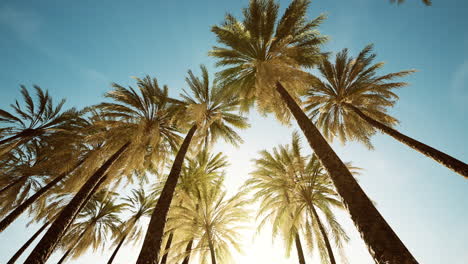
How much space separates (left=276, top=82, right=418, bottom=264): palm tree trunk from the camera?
284 cm

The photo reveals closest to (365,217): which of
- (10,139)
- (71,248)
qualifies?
(10,139)

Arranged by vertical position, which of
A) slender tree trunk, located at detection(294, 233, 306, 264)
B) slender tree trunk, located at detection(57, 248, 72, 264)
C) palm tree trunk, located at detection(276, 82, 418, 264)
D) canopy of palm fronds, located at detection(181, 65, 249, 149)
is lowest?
palm tree trunk, located at detection(276, 82, 418, 264)

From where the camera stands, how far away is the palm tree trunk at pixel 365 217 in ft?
9.33

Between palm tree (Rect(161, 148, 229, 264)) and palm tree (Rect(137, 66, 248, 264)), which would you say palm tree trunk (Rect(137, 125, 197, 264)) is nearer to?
palm tree (Rect(137, 66, 248, 264))

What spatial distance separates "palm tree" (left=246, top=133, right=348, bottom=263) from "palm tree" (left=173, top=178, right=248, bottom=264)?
4.56 ft

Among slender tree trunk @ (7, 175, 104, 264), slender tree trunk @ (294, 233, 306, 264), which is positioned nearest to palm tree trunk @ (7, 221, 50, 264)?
slender tree trunk @ (7, 175, 104, 264)

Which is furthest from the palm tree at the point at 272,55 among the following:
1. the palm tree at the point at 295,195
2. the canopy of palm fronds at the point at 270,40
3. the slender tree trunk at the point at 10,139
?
the slender tree trunk at the point at 10,139

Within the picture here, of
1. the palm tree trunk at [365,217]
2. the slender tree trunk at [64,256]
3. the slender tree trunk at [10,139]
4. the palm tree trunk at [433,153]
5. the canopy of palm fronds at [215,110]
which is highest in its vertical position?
the canopy of palm fronds at [215,110]

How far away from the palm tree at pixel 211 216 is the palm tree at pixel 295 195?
139 centimetres

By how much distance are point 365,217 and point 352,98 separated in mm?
7883

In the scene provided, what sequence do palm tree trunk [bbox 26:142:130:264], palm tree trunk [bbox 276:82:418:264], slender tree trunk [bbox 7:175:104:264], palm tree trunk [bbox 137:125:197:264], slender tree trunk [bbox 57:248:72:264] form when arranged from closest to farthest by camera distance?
1. palm tree trunk [bbox 276:82:418:264]
2. palm tree trunk [bbox 137:125:197:264]
3. palm tree trunk [bbox 26:142:130:264]
4. slender tree trunk [bbox 7:175:104:264]
5. slender tree trunk [bbox 57:248:72:264]

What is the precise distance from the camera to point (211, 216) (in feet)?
36.1

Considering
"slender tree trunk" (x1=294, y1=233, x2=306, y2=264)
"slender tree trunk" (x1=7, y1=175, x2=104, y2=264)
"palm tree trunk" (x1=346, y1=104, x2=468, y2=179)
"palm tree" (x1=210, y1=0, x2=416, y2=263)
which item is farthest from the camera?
"slender tree trunk" (x1=294, y1=233, x2=306, y2=264)

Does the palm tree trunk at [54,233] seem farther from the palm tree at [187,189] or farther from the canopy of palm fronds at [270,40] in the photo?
the canopy of palm fronds at [270,40]
